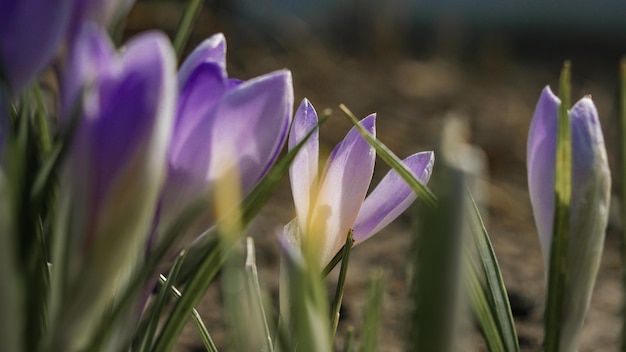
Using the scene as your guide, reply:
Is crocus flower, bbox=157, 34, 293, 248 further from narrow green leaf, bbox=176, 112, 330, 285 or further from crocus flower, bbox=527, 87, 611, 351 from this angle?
crocus flower, bbox=527, 87, 611, 351

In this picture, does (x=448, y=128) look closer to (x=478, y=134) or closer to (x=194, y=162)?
(x=194, y=162)

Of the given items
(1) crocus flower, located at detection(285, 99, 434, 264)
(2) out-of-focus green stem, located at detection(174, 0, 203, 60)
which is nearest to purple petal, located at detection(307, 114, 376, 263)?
(1) crocus flower, located at detection(285, 99, 434, 264)

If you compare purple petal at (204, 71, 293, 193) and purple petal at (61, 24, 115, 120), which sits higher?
purple petal at (61, 24, 115, 120)

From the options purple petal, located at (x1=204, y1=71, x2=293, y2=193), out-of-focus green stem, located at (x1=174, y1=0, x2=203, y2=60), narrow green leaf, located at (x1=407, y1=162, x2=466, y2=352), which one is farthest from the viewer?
out-of-focus green stem, located at (x1=174, y1=0, x2=203, y2=60)

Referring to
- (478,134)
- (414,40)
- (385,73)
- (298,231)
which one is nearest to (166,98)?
(298,231)

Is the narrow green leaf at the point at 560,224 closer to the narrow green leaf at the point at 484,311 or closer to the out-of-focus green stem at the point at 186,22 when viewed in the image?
the narrow green leaf at the point at 484,311

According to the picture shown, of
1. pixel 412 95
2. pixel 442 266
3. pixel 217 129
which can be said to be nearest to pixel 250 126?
pixel 217 129

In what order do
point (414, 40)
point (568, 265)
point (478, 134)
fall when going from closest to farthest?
point (568, 265) → point (478, 134) → point (414, 40)

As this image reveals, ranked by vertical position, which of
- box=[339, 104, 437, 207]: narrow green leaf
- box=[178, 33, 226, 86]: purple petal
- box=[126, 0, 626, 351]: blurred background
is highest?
box=[178, 33, 226, 86]: purple petal
